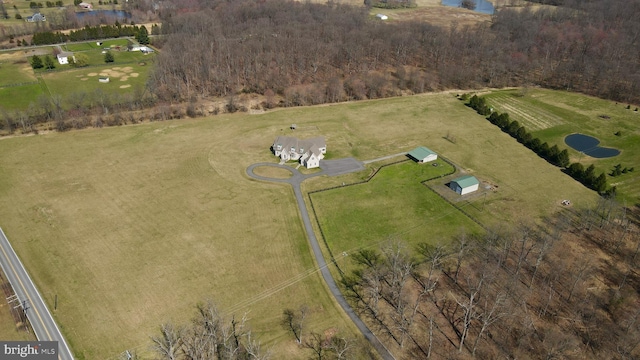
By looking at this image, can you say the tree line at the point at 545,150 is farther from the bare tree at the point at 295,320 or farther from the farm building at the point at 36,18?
the farm building at the point at 36,18

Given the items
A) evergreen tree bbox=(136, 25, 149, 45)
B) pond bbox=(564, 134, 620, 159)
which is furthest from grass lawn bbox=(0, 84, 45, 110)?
pond bbox=(564, 134, 620, 159)

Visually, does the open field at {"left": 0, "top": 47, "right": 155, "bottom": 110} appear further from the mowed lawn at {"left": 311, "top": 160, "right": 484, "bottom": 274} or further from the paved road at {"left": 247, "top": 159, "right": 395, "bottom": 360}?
the mowed lawn at {"left": 311, "top": 160, "right": 484, "bottom": 274}

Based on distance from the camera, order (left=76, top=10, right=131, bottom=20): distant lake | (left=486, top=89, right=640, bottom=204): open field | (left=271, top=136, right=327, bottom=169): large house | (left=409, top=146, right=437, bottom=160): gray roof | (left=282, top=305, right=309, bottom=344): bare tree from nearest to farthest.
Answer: (left=282, top=305, right=309, bottom=344): bare tree → (left=271, top=136, right=327, bottom=169): large house → (left=409, top=146, right=437, bottom=160): gray roof → (left=486, top=89, right=640, bottom=204): open field → (left=76, top=10, right=131, bottom=20): distant lake

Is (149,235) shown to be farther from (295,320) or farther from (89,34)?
(89,34)

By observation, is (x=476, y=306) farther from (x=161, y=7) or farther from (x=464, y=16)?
(x=161, y=7)

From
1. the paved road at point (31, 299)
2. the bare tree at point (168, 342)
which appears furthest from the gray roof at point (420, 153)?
the paved road at point (31, 299)

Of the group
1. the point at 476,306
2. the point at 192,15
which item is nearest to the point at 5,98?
the point at 192,15
